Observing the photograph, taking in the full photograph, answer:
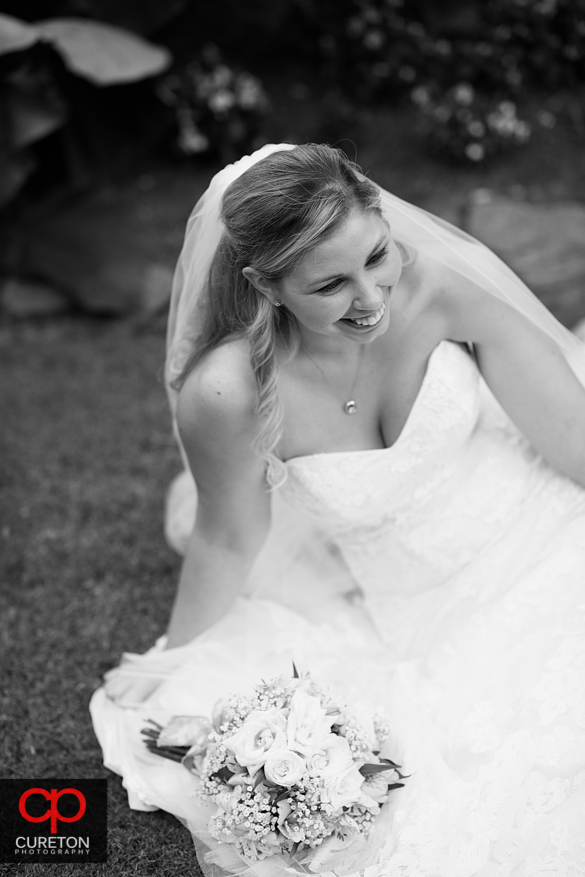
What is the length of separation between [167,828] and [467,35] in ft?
24.3

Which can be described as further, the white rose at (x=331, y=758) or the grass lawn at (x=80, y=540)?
the grass lawn at (x=80, y=540)

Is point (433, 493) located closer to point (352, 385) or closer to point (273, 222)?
point (352, 385)

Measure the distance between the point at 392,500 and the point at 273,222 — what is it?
1029 mm

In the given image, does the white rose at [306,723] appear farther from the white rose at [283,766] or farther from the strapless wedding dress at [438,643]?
the strapless wedding dress at [438,643]

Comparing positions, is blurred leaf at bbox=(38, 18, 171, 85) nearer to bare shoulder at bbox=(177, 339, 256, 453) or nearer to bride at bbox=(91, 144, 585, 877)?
bride at bbox=(91, 144, 585, 877)

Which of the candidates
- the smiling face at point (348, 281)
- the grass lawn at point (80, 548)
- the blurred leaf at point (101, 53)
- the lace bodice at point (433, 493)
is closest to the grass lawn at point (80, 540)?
the grass lawn at point (80, 548)

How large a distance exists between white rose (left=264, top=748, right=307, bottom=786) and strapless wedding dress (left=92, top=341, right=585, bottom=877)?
367 mm

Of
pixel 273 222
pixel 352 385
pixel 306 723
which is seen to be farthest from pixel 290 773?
pixel 273 222

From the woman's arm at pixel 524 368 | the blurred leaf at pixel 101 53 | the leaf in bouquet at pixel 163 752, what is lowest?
the leaf in bouquet at pixel 163 752

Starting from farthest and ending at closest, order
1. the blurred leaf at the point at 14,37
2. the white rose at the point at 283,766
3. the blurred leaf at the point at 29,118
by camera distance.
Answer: the blurred leaf at the point at 29,118
the blurred leaf at the point at 14,37
the white rose at the point at 283,766

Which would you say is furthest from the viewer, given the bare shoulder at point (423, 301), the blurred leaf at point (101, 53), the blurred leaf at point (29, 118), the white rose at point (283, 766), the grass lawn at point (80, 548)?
the blurred leaf at point (29, 118)

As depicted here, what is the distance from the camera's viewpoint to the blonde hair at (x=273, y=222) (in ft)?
7.50

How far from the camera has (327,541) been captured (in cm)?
344
